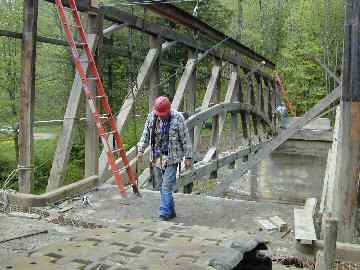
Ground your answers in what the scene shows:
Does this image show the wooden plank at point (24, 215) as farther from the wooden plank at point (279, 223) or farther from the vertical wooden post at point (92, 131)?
the wooden plank at point (279, 223)

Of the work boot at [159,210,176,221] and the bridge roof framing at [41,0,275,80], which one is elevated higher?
the bridge roof framing at [41,0,275,80]

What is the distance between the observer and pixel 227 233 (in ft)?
11.6

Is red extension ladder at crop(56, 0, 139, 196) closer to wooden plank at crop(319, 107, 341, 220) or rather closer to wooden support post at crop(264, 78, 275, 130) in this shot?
wooden plank at crop(319, 107, 341, 220)

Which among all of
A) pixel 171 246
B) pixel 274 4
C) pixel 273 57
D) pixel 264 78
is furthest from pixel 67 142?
pixel 274 4

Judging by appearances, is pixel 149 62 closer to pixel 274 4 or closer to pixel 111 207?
pixel 111 207

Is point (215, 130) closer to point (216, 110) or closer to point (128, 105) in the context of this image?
point (216, 110)

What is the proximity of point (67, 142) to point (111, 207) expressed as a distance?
115cm

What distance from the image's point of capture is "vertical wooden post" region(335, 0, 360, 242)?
5477 millimetres

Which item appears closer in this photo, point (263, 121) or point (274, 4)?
point (263, 121)

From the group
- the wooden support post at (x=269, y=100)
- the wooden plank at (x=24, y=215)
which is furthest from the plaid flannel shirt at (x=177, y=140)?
the wooden support post at (x=269, y=100)

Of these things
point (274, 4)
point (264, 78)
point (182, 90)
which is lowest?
point (182, 90)

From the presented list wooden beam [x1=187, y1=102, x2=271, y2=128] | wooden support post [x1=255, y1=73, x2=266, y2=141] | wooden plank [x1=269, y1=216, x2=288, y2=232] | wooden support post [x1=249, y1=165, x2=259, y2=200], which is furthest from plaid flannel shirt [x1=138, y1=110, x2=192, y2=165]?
wooden support post [x1=255, y1=73, x2=266, y2=141]

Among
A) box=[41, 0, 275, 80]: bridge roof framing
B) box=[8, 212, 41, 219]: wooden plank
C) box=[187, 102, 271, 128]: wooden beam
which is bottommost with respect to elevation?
box=[8, 212, 41, 219]: wooden plank

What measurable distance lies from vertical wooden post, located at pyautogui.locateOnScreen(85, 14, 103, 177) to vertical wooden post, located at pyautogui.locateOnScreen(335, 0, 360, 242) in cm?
365
